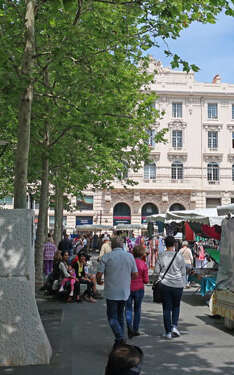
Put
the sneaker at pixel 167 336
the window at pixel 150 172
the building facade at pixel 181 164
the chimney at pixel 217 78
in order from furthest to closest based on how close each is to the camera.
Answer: the chimney at pixel 217 78 < the window at pixel 150 172 < the building facade at pixel 181 164 < the sneaker at pixel 167 336

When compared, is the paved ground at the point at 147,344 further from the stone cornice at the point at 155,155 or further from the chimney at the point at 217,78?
the chimney at the point at 217,78

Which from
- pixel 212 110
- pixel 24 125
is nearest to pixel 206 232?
pixel 24 125

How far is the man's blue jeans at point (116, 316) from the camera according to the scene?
7.05 meters

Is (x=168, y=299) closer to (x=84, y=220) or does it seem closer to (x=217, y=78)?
(x=84, y=220)

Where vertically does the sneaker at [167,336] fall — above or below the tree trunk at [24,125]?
below

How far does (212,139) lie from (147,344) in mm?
48656

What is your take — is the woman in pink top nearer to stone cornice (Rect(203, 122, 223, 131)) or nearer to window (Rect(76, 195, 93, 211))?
window (Rect(76, 195, 93, 211))

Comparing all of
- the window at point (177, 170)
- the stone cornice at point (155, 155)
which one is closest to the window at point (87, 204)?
the stone cornice at point (155, 155)

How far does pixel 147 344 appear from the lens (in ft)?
24.7

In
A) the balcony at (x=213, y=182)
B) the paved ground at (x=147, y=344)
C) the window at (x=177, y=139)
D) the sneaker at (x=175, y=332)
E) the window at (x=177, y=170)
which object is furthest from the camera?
the window at (x=177, y=139)

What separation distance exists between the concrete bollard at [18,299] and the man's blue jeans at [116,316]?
1.07m

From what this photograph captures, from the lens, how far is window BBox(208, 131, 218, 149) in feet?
178

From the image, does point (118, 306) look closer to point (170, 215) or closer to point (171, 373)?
point (171, 373)

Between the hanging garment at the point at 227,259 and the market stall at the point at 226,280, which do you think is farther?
the hanging garment at the point at 227,259
